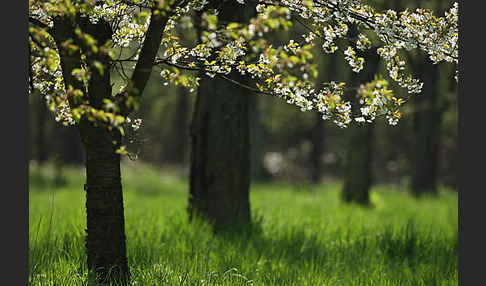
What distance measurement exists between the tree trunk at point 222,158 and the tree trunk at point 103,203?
260cm

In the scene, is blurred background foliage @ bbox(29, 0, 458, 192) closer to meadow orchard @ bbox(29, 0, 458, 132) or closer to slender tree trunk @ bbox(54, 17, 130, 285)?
slender tree trunk @ bbox(54, 17, 130, 285)

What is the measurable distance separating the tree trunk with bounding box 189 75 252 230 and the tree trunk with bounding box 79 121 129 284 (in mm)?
2600

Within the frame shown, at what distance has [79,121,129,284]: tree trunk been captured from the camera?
3812 millimetres

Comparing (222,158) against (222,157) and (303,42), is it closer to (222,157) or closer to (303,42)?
(222,157)

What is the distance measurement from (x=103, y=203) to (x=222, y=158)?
114 inches

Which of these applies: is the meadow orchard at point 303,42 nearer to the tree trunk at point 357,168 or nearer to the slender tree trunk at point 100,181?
the slender tree trunk at point 100,181

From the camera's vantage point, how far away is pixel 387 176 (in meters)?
41.0

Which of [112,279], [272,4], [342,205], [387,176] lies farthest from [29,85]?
[387,176]

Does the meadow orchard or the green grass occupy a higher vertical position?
the meadow orchard

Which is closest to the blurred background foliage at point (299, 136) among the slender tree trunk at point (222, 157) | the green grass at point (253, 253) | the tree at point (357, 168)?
the tree at point (357, 168)

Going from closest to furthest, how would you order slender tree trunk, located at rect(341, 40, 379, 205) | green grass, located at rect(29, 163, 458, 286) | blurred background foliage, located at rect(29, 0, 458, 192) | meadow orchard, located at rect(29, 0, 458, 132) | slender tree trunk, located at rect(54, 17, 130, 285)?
meadow orchard, located at rect(29, 0, 458, 132)
slender tree trunk, located at rect(54, 17, 130, 285)
green grass, located at rect(29, 163, 458, 286)
slender tree trunk, located at rect(341, 40, 379, 205)
blurred background foliage, located at rect(29, 0, 458, 192)

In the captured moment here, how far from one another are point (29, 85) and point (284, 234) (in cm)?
406

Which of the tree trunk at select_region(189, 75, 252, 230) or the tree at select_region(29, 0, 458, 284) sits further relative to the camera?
the tree trunk at select_region(189, 75, 252, 230)

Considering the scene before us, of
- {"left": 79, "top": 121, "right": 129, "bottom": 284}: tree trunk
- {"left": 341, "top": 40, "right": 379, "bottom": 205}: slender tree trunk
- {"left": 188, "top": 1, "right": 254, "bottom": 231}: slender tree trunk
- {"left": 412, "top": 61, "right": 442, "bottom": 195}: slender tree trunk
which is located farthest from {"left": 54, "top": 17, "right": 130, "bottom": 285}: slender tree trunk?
{"left": 412, "top": 61, "right": 442, "bottom": 195}: slender tree trunk
